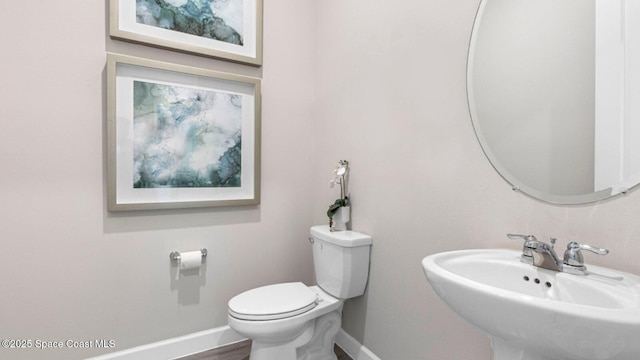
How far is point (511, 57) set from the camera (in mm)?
994

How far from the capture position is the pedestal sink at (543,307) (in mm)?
Result: 499

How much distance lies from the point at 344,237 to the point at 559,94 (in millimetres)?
1039

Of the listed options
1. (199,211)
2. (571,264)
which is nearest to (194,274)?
(199,211)

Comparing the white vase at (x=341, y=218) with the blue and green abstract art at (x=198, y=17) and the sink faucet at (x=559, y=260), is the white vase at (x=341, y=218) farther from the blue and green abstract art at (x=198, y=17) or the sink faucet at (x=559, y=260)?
the blue and green abstract art at (x=198, y=17)

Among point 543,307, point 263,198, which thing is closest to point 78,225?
point 263,198

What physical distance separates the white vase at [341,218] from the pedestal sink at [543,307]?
2.71 feet

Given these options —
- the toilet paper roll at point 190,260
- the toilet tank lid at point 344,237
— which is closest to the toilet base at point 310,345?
the toilet tank lid at point 344,237

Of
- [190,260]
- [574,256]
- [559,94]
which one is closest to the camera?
[574,256]

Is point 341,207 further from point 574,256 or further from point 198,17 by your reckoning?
point 198,17

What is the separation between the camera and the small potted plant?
1.69 metres

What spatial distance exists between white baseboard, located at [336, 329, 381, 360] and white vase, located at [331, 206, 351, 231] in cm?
64

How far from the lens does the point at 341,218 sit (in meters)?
1.70

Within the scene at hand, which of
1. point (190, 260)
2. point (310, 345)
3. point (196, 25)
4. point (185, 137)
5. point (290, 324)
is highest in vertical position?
point (196, 25)

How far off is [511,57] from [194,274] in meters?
1.84
